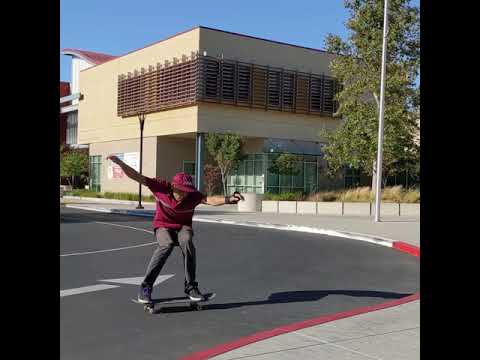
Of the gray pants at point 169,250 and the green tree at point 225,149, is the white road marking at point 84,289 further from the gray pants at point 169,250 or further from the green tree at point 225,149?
the green tree at point 225,149

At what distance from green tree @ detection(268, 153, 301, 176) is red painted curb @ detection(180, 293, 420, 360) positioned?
30.6m

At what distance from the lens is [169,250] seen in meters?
6.79

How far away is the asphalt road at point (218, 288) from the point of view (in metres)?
5.74

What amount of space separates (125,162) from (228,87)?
31.2ft

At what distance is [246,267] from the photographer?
10852 mm

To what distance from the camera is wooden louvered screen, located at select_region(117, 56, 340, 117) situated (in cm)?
3841

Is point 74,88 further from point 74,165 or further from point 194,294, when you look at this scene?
point 194,294

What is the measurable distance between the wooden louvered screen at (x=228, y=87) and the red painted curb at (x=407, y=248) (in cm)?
2457

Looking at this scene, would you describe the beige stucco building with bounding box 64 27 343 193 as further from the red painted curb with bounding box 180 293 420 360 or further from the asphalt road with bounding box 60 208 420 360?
the red painted curb with bounding box 180 293 420 360

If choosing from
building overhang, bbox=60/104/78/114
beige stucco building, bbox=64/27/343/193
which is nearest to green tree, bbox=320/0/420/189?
beige stucco building, bbox=64/27/343/193

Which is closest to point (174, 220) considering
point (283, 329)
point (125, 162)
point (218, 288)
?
point (283, 329)

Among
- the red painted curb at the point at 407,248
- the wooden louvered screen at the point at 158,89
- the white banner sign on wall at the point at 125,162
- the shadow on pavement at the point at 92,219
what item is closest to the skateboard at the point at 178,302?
the red painted curb at the point at 407,248
